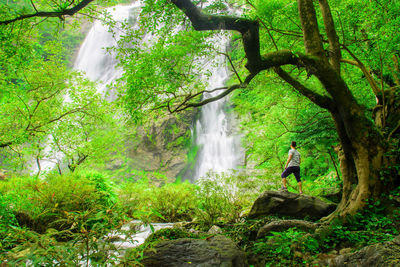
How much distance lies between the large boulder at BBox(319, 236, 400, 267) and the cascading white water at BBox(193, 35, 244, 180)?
1571cm

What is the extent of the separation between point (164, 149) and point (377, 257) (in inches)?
729

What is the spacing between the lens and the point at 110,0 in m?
6.34

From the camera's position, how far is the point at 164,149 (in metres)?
20.4

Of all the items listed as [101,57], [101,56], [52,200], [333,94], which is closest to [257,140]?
[333,94]

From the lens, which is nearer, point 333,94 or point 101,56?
point 333,94

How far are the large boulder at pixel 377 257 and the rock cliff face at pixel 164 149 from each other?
17.3 m

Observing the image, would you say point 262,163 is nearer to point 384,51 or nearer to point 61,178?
point 384,51

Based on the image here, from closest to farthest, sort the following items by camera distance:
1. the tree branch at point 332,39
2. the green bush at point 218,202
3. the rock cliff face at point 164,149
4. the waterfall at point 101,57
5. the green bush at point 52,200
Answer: the tree branch at point 332,39, the green bush at point 52,200, the green bush at point 218,202, the rock cliff face at point 164,149, the waterfall at point 101,57

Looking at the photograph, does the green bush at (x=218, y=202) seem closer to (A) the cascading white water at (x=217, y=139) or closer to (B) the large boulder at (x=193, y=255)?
(B) the large boulder at (x=193, y=255)

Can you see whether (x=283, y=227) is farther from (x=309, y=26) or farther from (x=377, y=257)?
(x=309, y=26)

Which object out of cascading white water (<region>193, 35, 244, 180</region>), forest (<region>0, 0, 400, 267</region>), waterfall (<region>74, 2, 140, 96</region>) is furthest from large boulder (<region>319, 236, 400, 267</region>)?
waterfall (<region>74, 2, 140, 96</region>)

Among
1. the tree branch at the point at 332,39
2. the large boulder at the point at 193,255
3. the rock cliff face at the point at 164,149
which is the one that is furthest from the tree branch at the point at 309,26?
the rock cliff face at the point at 164,149

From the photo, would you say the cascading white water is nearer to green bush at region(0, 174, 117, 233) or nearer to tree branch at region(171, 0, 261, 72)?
green bush at region(0, 174, 117, 233)

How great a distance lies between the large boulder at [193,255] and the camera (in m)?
2.91
